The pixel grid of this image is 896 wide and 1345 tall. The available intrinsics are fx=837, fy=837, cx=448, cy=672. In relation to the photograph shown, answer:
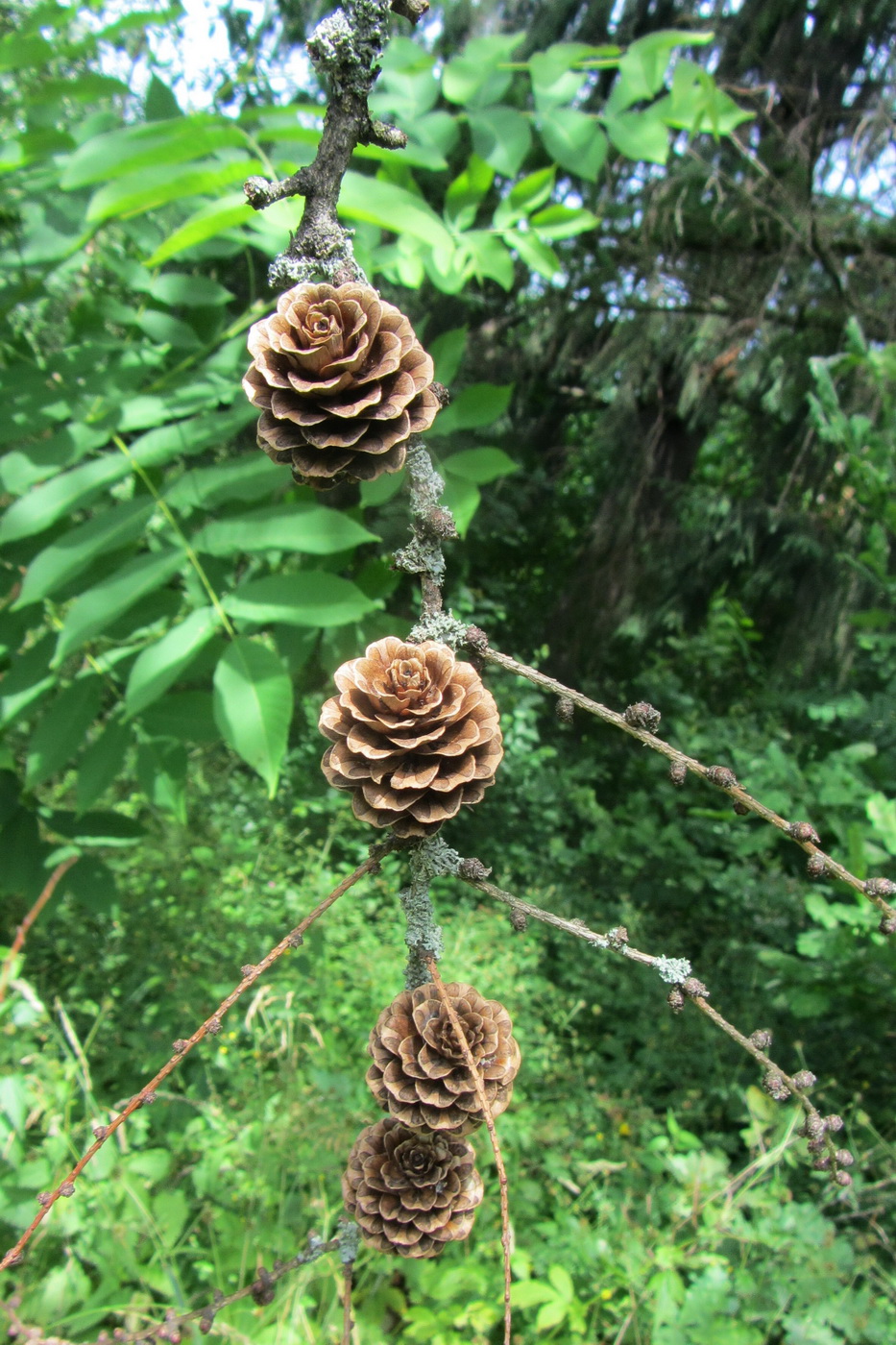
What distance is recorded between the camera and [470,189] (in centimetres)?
126

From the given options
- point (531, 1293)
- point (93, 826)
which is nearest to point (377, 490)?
point (93, 826)

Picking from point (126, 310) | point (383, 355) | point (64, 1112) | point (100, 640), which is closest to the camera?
point (383, 355)

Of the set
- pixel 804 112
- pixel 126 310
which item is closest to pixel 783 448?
pixel 804 112

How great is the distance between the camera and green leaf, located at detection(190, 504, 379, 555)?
3.43ft

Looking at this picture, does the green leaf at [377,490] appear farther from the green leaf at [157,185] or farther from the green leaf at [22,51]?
the green leaf at [22,51]

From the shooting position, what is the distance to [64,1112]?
1.74 metres

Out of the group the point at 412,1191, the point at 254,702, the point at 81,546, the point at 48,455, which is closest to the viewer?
the point at 412,1191

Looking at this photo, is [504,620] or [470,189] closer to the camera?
[470,189]

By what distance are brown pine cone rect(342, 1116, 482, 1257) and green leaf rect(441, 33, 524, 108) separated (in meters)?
1.26

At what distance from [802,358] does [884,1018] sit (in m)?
1.53

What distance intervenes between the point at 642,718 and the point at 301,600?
69 centimetres

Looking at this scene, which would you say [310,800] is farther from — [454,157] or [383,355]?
[383,355]

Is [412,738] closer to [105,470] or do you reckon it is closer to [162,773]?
[105,470]

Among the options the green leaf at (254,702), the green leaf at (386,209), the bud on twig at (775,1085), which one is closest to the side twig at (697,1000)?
the bud on twig at (775,1085)
